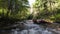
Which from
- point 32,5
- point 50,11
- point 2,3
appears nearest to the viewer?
point 2,3

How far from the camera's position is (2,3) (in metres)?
35.8

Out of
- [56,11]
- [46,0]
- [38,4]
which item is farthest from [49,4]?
[38,4]

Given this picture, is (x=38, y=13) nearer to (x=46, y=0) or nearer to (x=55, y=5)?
(x=46, y=0)

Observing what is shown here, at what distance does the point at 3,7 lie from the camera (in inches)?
1435

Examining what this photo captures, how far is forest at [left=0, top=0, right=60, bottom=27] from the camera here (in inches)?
1407

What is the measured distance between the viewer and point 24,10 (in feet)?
173

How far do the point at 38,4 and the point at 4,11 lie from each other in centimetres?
2787

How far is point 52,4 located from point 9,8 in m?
19.2

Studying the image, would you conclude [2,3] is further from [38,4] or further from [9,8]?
[38,4]

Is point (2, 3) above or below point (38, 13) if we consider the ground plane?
above

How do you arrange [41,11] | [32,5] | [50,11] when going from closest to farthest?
[50,11]
[41,11]
[32,5]

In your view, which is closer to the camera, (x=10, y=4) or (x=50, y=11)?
(x=10, y=4)

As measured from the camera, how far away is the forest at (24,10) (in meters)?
35.7

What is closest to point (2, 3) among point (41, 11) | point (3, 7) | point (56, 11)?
point (3, 7)
